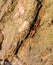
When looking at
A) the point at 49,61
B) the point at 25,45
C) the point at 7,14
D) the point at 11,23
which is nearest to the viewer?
the point at 49,61

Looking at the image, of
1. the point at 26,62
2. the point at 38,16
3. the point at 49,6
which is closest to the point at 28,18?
the point at 38,16

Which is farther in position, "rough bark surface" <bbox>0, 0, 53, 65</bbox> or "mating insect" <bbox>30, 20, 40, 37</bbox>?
"mating insect" <bbox>30, 20, 40, 37</bbox>

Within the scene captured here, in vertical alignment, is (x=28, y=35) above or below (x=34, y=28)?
below

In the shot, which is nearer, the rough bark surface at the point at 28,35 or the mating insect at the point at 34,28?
the rough bark surface at the point at 28,35

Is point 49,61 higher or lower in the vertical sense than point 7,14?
lower

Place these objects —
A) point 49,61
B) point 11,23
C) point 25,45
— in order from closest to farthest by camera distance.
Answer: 1. point 49,61
2. point 25,45
3. point 11,23

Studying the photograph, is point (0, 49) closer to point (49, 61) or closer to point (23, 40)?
point (23, 40)

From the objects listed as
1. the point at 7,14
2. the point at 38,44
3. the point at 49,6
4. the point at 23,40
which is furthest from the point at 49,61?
the point at 7,14

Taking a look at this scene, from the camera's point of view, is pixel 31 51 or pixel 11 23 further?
pixel 11 23

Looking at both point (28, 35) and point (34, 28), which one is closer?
point (34, 28)

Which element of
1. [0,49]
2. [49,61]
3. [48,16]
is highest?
[48,16]
